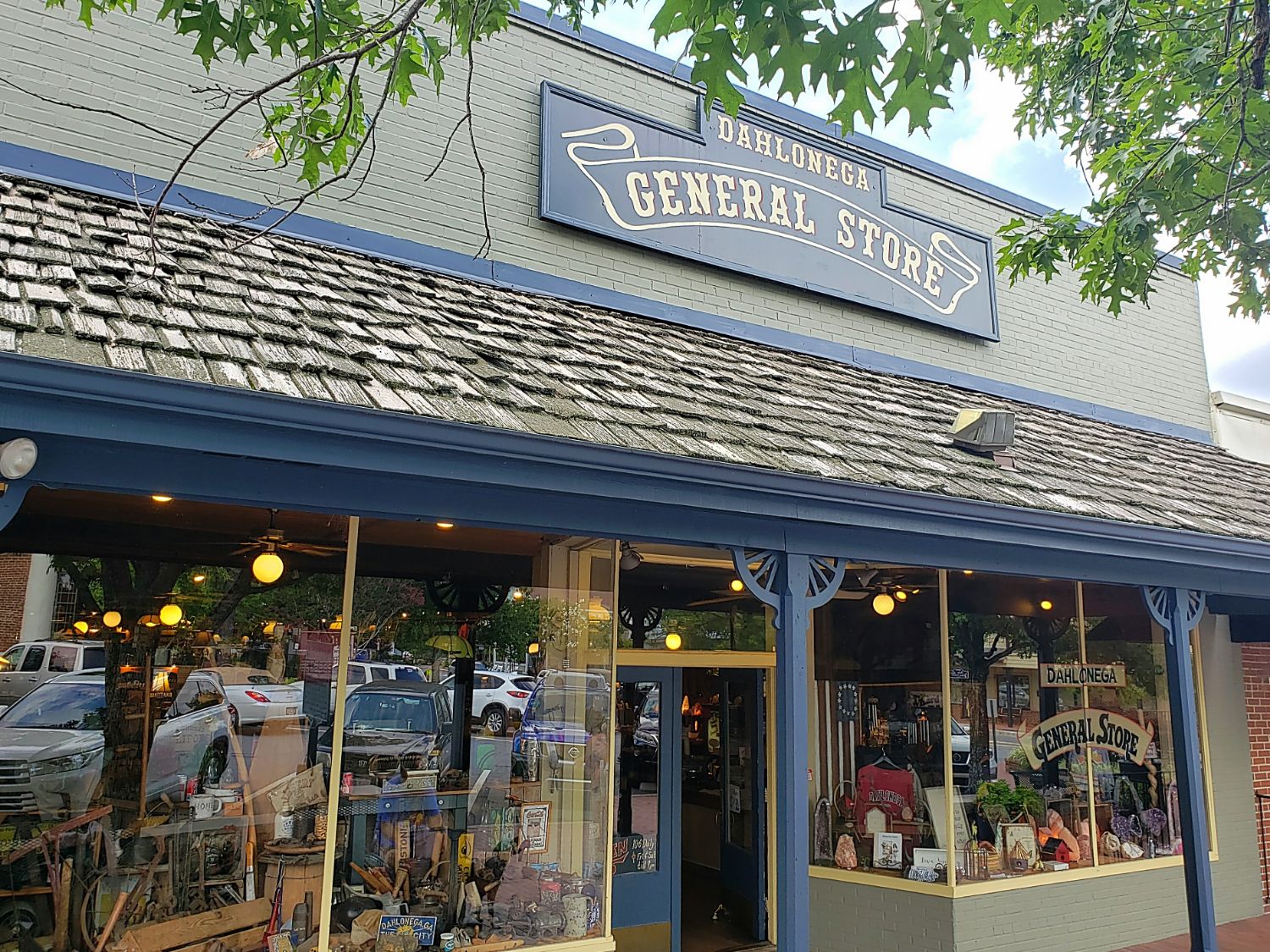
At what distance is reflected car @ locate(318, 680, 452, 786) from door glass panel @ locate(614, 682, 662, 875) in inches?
66.3

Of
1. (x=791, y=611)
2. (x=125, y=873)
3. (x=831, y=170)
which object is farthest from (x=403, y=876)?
(x=831, y=170)

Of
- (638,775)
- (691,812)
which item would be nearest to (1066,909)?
(691,812)

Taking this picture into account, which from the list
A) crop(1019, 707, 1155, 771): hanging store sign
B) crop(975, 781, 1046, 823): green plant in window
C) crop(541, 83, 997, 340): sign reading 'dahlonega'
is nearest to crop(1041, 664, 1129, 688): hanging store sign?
crop(1019, 707, 1155, 771): hanging store sign

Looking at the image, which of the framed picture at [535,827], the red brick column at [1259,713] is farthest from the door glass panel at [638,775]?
the red brick column at [1259,713]

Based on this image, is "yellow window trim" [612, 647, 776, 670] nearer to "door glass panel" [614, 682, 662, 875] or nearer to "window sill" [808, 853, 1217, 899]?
"door glass panel" [614, 682, 662, 875]

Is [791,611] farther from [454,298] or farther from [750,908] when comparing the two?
[750,908]

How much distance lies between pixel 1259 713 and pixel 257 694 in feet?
32.1

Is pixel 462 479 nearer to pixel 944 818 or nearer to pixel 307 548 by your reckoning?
pixel 307 548

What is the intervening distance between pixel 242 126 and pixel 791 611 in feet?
15.2

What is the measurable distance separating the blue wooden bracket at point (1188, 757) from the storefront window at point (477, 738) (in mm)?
→ 3751

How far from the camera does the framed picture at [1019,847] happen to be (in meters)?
7.66

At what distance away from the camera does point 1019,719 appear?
8.20 metres

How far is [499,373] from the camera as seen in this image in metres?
4.51

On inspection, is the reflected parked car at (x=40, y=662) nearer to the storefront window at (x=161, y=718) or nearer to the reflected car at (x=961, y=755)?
the storefront window at (x=161, y=718)
